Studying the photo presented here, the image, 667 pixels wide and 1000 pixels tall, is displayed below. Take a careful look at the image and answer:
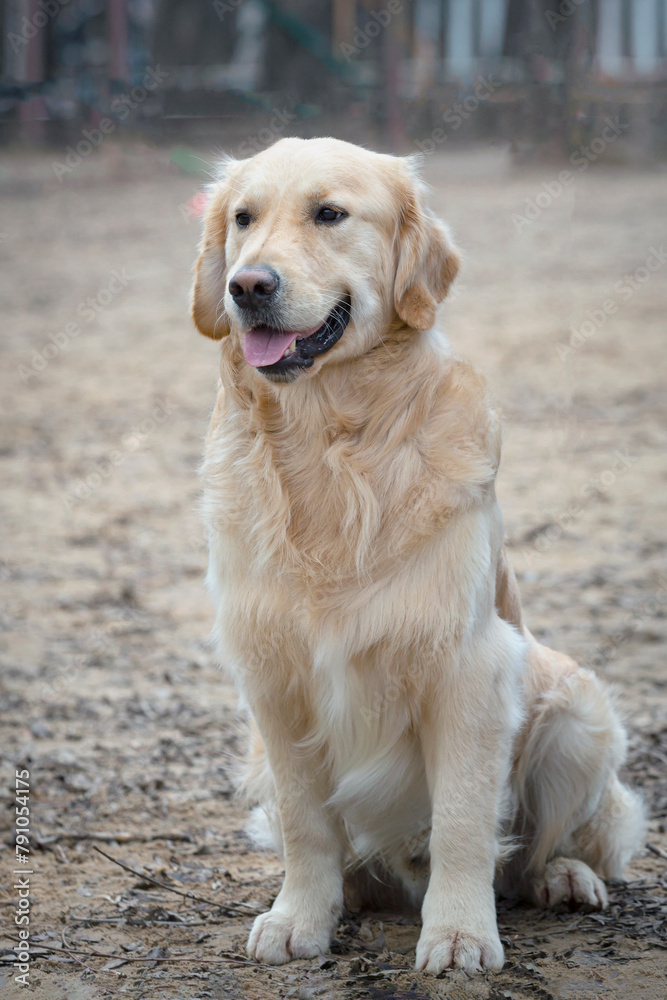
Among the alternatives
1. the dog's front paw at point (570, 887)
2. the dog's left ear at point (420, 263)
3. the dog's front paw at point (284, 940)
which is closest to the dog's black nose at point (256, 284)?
the dog's left ear at point (420, 263)

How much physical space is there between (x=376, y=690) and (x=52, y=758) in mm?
2008

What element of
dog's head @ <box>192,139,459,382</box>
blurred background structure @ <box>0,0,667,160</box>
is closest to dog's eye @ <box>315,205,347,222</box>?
dog's head @ <box>192,139,459,382</box>

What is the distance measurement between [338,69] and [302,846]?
1840 cm

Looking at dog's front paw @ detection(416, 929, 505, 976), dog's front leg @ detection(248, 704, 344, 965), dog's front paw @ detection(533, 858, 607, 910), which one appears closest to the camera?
dog's front paw @ detection(416, 929, 505, 976)

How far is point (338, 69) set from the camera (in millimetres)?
18969

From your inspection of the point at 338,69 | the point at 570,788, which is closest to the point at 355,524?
the point at 570,788

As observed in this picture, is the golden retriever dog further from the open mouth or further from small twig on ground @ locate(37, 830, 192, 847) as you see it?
small twig on ground @ locate(37, 830, 192, 847)

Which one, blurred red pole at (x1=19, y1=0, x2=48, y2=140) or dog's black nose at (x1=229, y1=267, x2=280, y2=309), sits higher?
blurred red pole at (x1=19, y1=0, x2=48, y2=140)

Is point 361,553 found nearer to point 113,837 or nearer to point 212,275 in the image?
point 212,275

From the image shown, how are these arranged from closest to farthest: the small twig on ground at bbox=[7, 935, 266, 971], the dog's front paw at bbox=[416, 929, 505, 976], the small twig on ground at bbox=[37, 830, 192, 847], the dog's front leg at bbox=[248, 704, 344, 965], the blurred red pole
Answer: the dog's front paw at bbox=[416, 929, 505, 976]
the small twig on ground at bbox=[7, 935, 266, 971]
the dog's front leg at bbox=[248, 704, 344, 965]
the small twig on ground at bbox=[37, 830, 192, 847]
the blurred red pole

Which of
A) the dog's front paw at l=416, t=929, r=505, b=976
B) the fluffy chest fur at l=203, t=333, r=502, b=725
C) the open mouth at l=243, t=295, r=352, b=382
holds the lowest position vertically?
the dog's front paw at l=416, t=929, r=505, b=976

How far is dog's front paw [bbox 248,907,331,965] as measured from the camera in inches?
106

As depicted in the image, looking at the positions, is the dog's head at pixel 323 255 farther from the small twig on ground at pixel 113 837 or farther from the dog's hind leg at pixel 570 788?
the small twig on ground at pixel 113 837

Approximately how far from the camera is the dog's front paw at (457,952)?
2.55 meters
